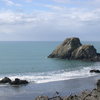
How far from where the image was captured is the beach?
54.0m

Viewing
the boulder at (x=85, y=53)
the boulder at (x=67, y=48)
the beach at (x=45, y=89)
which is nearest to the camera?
the beach at (x=45, y=89)

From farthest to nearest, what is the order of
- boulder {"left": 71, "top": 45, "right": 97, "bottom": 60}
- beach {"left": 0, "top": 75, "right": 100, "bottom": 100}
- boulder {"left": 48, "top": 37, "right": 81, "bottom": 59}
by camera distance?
1. boulder {"left": 48, "top": 37, "right": 81, "bottom": 59}
2. boulder {"left": 71, "top": 45, "right": 97, "bottom": 60}
3. beach {"left": 0, "top": 75, "right": 100, "bottom": 100}

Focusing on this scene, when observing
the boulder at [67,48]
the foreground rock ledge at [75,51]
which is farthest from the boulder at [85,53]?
the boulder at [67,48]

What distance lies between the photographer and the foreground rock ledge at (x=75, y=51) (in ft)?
385

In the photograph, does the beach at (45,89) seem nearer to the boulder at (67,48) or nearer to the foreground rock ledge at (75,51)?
the foreground rock ledge at (75,51)

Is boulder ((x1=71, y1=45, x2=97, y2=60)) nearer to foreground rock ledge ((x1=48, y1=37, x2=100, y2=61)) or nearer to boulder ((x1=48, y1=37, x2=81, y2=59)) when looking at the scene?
foreground rock ledge ((x1=48, y1=37, x2=100, y2=61))

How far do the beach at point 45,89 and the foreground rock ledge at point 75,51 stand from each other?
47825 mm

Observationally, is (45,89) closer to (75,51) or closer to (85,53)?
(85,53)

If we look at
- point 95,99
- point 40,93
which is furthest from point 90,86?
point 95,99

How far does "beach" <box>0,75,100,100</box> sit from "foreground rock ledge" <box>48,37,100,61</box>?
4783 cm

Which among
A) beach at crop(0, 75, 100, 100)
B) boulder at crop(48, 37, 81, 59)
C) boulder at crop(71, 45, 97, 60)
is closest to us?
beach at crop(0, 75, 100, 100)

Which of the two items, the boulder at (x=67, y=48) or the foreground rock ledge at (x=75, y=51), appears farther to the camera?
the boulder at (x=67, y=48)

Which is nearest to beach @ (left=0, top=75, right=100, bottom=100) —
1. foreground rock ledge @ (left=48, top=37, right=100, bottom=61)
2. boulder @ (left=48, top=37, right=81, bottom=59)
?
foreground rock ledge @ (left=48, top=37, right=100, bottom=61)

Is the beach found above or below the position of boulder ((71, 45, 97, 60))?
below
